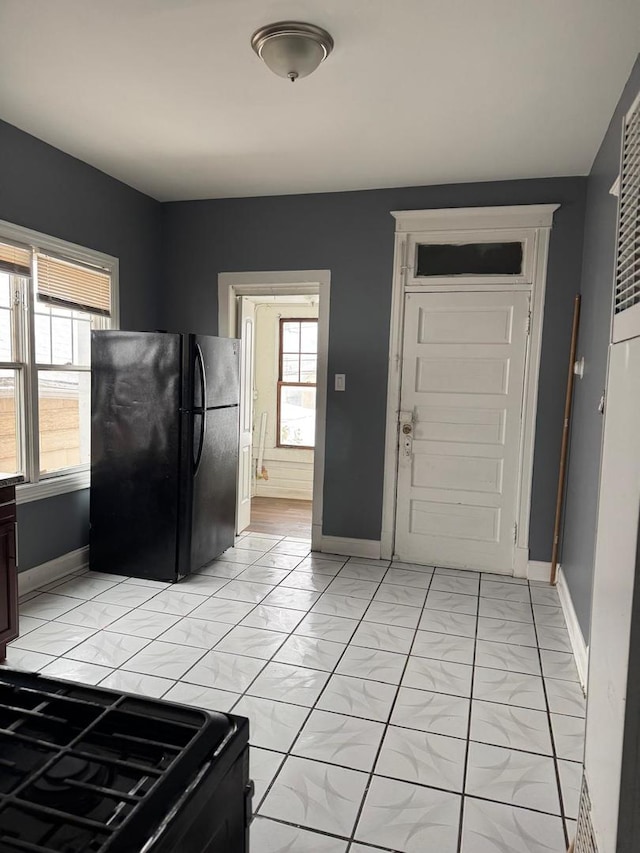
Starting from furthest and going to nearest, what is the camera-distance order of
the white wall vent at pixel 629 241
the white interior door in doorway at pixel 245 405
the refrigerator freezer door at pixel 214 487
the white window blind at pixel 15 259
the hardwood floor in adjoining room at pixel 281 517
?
1. the hardwood floor in adjoining room at pixel 281 517
2. the white interior door in doorway at pixel 245 405
3. the refrigerator freezer door at pixel 214 487
4. the white window blind at pixel 15 259
5. the white wall vent at pixel 629 241

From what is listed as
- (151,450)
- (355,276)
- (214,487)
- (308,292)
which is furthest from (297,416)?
(151,450)

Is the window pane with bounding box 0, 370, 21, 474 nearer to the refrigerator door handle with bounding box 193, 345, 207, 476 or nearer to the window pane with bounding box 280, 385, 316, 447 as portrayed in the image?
the refrigerator door handle with bounding box 193, 345, 207, 476

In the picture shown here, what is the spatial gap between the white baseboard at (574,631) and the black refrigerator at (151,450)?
230 centimetres

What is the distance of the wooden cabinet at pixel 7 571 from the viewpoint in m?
2.66

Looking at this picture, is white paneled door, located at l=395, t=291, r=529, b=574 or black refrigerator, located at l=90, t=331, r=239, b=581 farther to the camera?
white paneled door, located at l=395, t=291, r=529, b=574

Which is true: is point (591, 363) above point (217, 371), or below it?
above

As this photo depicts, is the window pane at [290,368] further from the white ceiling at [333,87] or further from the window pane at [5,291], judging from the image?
the window pane at [5,291]

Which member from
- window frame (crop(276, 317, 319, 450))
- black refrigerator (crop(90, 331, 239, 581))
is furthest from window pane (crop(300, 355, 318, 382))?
black refrigerator (crop(90, 331, 239, 581))

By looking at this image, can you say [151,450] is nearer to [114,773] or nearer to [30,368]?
[30,368]

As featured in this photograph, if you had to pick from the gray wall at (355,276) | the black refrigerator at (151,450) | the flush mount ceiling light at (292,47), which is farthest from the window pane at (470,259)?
the flush mount ceiling light at (292,47)

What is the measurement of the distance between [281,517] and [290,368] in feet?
6.47

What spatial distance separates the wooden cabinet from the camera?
2.66 meters

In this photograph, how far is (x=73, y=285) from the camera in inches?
148

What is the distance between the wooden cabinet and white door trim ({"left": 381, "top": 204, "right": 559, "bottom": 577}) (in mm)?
2486
